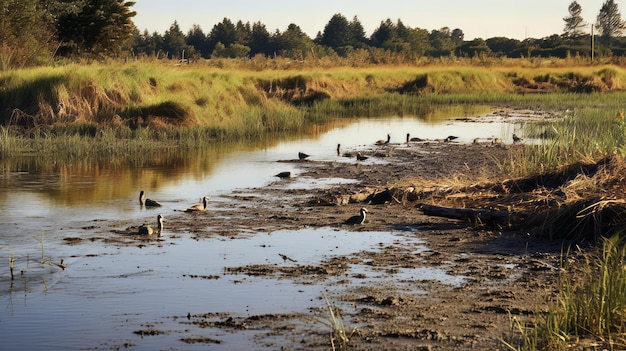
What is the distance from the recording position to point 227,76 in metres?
26.0

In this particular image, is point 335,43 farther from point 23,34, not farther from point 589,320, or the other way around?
point 589,320

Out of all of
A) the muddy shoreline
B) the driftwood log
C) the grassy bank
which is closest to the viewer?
the muddy shoreline

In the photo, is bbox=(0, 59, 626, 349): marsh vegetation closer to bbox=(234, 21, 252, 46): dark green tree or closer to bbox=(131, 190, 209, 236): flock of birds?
bbox=(131, 190, 209, 236): flock of birds

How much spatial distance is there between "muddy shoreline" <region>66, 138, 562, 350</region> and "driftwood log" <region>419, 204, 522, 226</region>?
4.5 inches

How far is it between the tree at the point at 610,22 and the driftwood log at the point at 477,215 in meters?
85.3

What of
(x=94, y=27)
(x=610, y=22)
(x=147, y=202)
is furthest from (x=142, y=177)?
(x=610, y=22)

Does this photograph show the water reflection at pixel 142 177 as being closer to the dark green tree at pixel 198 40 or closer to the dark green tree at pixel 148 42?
the dark green tree at pixel 148 42

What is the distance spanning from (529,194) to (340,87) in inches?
930

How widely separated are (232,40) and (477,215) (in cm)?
6893

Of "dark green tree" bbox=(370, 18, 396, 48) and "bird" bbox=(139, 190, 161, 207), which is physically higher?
"dark green tree" bbox=(370, 18, 396, 48)

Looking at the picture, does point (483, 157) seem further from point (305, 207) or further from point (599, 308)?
point (599, 308)

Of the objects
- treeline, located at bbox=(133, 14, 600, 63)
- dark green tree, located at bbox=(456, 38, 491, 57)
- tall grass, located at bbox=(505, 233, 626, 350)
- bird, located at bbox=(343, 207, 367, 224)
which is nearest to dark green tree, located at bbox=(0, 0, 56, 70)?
bird, located at bbox=(343, 207, 367, 224)

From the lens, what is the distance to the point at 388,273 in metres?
7.89

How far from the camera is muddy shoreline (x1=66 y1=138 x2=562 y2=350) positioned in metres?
6.15
